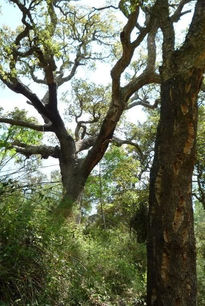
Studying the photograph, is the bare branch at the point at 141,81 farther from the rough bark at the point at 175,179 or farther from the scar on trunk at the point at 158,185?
the scar on trunk at the point at 158,185

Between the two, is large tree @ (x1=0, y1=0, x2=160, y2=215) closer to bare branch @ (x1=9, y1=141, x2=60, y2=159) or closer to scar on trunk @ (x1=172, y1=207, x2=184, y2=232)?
bare branch @ (x1=9, y1=141, x2=60, y2=159)

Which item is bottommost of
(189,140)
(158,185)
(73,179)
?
(158,185)

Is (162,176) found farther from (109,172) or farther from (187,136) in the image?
(109,172)

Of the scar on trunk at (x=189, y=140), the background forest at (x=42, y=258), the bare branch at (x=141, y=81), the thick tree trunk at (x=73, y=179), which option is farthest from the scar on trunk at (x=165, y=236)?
the thick tree trunk at (x=73, y=179)

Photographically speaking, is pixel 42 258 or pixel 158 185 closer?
pixel 42 258

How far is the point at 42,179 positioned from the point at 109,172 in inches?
400

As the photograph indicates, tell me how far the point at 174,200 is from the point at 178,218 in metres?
0.16

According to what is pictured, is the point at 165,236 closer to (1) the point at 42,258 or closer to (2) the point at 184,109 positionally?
(1) the point at 42,258

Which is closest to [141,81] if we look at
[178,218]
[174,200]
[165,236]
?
[174,200]

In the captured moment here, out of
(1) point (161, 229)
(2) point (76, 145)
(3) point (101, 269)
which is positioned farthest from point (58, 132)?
(1) point (161, 229)

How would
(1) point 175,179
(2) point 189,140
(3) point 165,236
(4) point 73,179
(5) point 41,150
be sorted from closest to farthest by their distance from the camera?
(3) point 165,236
(1) point 175,179
(2) point 189,140
(4) point 73,179
(5) point 41,150

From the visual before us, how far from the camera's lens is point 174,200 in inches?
113

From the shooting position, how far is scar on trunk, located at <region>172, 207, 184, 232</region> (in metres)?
2.81

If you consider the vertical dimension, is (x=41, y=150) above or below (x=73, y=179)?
above
